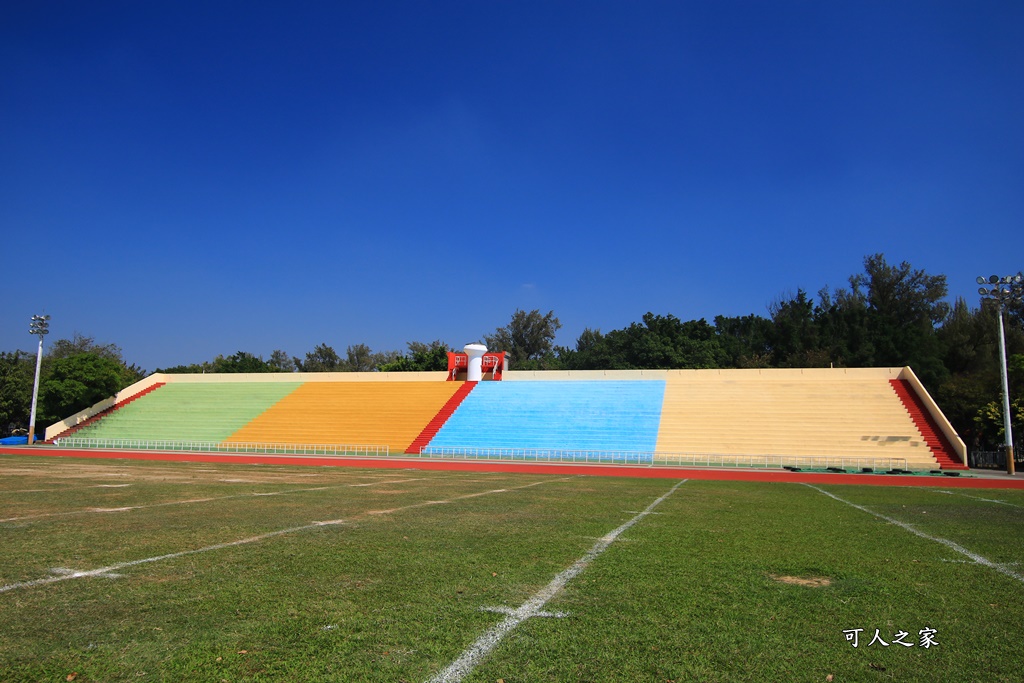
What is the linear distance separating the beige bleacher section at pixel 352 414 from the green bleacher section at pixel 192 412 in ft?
4.89

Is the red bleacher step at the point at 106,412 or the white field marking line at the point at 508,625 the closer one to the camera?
the white field marking line at the point at 508,625

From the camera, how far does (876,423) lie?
34875 mm

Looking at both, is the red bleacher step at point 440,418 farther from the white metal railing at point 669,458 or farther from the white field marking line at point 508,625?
the white field marking line at point 508,625

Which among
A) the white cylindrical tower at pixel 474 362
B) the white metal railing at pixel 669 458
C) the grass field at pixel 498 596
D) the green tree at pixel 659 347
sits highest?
the green tree at pixel 659 347

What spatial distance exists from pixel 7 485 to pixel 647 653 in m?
→ 15.6

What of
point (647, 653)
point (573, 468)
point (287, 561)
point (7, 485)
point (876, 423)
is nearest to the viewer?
point (647, 653)

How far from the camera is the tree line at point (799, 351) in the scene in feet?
138

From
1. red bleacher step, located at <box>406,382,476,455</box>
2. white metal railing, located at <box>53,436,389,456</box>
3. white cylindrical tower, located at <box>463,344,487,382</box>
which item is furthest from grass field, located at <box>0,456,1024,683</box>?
white cylindrical tower, located at <box>463,344,487,382</box>

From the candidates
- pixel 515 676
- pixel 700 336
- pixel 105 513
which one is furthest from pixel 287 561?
pixel 700 336

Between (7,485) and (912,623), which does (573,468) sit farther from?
(912,623)

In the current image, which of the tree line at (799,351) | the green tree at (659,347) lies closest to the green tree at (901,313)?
the tree line at (799,351)

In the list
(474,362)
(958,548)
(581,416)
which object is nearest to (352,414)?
(474,362)

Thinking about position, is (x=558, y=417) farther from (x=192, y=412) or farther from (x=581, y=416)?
(x=192, y=412)

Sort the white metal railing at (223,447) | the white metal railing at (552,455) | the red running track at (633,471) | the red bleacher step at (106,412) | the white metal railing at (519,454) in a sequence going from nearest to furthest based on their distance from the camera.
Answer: the red running track at (633,471), the white metal railing at (519,454), the white metal railing at (552,455), the white metal railing at (223,447), the red bleacher step at (106,412)
